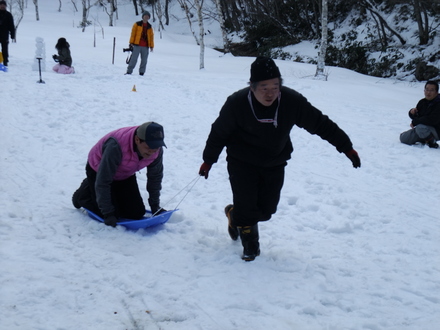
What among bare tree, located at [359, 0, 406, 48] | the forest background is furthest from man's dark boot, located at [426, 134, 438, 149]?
bare tree, located at [359, 0, 406, 48]

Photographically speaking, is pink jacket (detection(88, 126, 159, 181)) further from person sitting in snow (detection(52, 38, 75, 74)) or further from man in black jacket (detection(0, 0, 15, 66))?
man in black jacket (detection(0, 0, 15, 66))

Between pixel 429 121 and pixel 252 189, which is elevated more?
pixel 429 121

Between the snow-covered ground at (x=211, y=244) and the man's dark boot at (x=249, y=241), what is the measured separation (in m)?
0.06

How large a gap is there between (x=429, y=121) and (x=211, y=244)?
4.67m

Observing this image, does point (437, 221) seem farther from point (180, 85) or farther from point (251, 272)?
point (180, 85)

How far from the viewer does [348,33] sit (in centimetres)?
2428

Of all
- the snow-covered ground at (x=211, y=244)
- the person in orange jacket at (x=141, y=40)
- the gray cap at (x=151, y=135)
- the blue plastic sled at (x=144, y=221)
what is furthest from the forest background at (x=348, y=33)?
the gray cap at (x=151, y=135)

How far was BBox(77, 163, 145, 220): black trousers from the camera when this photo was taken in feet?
13.3

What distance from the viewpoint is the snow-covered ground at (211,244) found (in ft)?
9.24

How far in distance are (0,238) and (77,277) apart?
893 millimetres

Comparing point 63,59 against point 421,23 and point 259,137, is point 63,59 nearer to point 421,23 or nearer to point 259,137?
point 259,137

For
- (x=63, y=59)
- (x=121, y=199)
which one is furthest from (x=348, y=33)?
(x=121, y=199)

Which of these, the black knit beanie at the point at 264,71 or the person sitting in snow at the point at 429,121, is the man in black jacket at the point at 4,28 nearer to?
the person sitting in snow at the point at 429,121

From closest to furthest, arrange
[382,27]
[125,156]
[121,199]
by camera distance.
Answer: [125,156]
[121,199]
[382,27]
